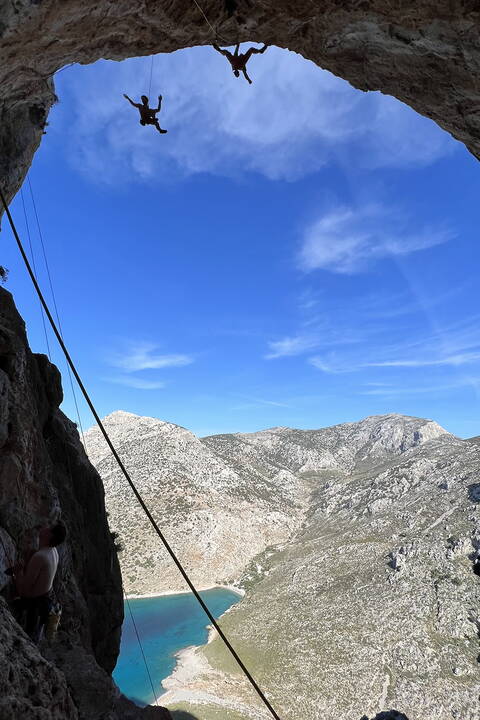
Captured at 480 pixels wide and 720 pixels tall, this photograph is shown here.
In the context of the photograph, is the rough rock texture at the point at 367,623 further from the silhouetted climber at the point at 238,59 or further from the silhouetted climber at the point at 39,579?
the silhouetted climber at the point at 238,59

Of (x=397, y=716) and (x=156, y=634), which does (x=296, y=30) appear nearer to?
(x=397, y=716)

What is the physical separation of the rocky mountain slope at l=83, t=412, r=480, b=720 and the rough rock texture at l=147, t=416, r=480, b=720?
0.19m

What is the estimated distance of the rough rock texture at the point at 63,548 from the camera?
5.59 m

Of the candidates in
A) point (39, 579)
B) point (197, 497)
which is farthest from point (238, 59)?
point (197, 497)

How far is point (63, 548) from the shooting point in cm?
1155

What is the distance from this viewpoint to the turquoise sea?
47812mm

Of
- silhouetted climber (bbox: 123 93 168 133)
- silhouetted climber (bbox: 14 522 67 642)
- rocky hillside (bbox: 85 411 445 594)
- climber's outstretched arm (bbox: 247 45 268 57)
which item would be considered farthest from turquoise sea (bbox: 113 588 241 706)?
climber's outstretched arm (bbox: 247 45 268 57)

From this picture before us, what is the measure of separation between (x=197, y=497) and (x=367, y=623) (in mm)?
58024

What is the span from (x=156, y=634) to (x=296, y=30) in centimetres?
7655

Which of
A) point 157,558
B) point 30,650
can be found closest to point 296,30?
point 30,650

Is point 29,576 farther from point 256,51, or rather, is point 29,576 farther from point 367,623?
point 367,623

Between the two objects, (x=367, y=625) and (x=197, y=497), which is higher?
(x=197, y=497)

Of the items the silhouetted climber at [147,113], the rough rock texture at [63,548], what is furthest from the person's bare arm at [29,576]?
the silhouetted climber at [147,113]

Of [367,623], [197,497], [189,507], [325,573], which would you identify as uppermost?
[197,497]
